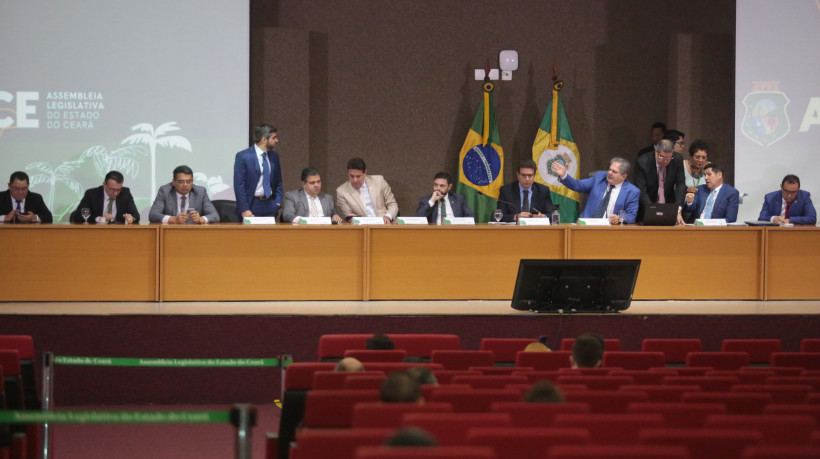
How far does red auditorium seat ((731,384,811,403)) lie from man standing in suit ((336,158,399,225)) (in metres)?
4.87

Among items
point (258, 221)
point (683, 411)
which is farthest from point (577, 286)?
point (683, 411)

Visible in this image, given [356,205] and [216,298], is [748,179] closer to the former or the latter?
[356,205]

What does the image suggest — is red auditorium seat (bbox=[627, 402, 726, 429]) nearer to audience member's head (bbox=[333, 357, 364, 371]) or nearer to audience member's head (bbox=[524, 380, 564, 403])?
audience member's head (bbox=[524, 380, 564, 403])

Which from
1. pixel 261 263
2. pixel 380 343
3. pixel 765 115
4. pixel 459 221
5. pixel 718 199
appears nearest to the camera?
pixel 380 343

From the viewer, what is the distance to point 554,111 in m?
10.7

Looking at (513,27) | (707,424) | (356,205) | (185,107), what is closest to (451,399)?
(707,424)

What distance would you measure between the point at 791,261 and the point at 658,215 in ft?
3.81

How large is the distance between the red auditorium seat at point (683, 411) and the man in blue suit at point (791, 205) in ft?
18.9

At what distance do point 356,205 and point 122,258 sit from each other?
7.77ft

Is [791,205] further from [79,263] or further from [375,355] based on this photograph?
[79,263]


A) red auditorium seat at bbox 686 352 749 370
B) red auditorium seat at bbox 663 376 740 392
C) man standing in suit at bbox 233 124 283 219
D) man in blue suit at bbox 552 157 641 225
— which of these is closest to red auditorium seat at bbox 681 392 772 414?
red auditorium seat at bbox 663 376 740 392

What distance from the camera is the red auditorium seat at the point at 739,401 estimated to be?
3.78 metres

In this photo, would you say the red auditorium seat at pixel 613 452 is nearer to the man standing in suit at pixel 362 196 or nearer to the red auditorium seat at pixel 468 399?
the red auditorium seat at pixel 468 399

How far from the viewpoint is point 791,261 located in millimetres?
8070
